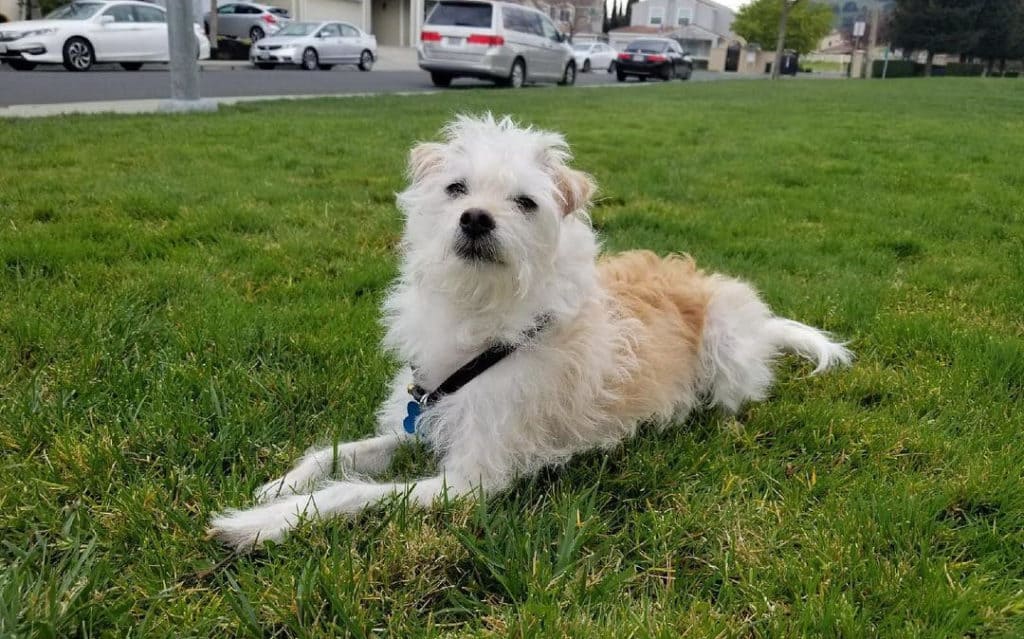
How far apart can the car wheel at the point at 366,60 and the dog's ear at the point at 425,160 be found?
97.5 ft

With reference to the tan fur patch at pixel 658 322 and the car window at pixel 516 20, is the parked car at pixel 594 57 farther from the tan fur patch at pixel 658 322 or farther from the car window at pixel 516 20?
the tan fur patch at pixel 658 322

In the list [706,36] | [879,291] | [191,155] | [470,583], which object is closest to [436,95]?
[191,155]

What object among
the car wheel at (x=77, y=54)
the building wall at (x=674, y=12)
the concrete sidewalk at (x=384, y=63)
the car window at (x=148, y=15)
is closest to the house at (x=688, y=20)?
the building wall at (x=674, y=12)

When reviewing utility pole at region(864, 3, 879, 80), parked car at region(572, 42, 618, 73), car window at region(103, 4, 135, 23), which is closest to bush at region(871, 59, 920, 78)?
utility pole at region(864, 3, 879, 80)

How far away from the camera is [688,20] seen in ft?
395

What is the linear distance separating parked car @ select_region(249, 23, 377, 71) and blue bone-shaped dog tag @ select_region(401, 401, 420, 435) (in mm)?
27982

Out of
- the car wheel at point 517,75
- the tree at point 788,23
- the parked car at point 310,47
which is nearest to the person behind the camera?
the car wheel at point 517,75

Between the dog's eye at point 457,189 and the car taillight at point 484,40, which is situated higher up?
the car taillight at point 484,40

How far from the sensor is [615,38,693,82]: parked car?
3738 cm

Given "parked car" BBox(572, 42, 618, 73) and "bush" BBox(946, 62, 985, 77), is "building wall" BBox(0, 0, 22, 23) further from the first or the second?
"bush" BBox(946, 62, 985, 77)

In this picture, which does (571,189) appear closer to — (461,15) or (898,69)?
(461,15)

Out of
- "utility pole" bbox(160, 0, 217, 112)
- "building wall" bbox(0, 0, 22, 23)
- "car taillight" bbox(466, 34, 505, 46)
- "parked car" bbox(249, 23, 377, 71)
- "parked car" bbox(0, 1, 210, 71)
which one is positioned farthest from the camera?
"building wall" bbox(0, 0, 22, 23)

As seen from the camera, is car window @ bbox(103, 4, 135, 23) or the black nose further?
car window @ bbox(103, 4, 135, 23)

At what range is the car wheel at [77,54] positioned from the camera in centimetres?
1992
